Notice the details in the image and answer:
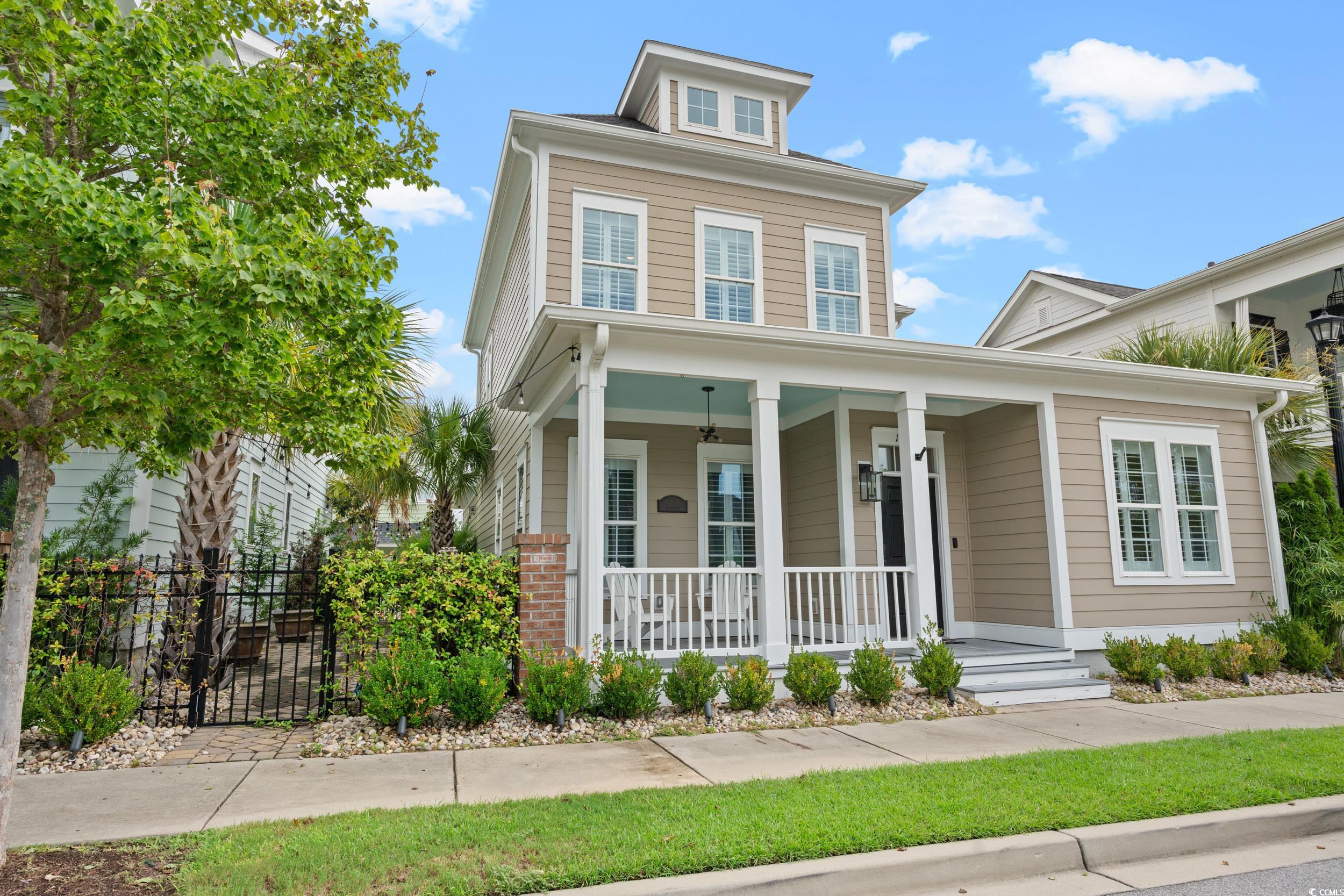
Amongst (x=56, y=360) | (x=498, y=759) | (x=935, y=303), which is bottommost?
(x=498, y=759)

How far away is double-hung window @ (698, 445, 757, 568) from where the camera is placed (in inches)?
373

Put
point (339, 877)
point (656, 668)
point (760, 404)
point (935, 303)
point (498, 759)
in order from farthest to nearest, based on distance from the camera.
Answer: point (935, 303)
point (760, 404)
point (656, 668)
point (498, 759)
point (339, 877)

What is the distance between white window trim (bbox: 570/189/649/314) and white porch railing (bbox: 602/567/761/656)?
3285 millimetres

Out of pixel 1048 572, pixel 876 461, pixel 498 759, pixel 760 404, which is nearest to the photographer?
pixel 498 759

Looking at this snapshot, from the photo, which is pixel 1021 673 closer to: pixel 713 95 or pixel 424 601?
pixel 424 601

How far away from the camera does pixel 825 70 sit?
11.3 metres

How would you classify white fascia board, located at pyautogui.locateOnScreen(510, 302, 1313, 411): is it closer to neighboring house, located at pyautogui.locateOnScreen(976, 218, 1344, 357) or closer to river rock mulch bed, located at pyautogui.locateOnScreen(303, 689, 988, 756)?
river rock mulch bed, located at pyautogui.locateOnScreen(303, 689, 988, 756)

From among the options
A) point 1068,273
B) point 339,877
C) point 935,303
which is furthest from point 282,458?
point 935,303

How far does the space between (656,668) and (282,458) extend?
520 centimetres

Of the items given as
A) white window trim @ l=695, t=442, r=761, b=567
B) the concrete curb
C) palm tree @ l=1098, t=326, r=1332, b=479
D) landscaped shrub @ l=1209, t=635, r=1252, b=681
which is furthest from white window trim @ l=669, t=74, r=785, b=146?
the concrete curb

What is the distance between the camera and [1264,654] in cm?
804

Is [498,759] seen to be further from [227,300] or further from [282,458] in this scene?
[282,458]

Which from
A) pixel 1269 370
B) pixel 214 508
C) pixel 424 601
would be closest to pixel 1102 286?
pixel 1269 370

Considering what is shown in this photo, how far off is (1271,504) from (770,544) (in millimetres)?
6615
